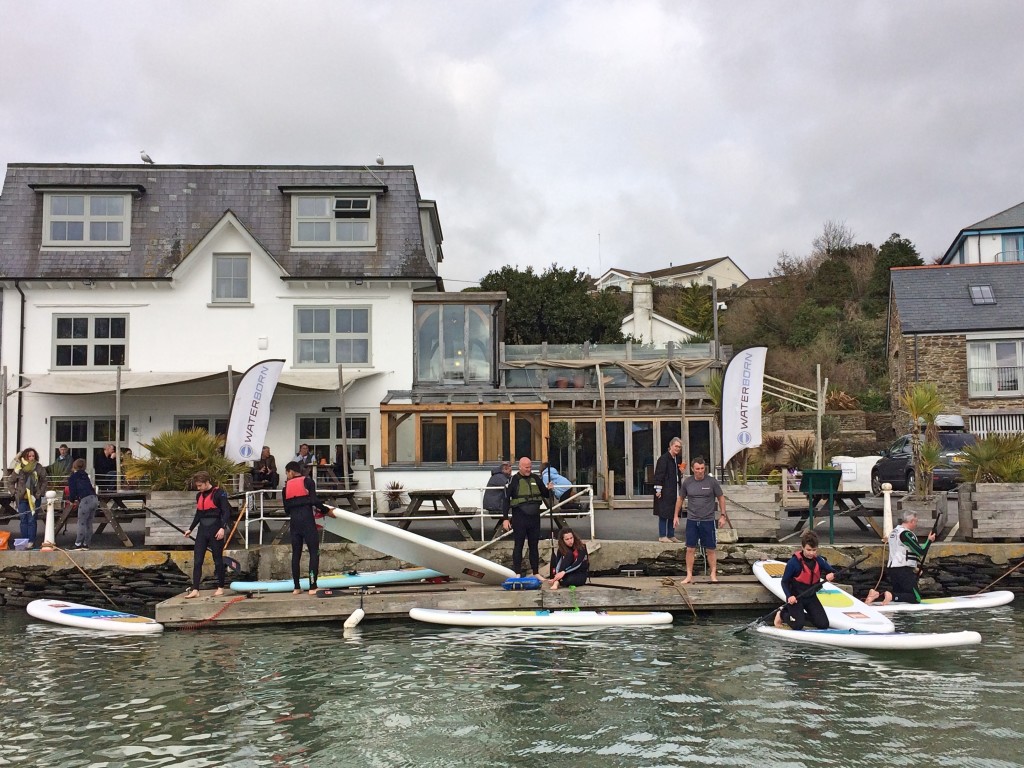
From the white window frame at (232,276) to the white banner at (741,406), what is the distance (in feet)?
43.4

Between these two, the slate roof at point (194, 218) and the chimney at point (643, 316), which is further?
the chimney at point (643, 316)

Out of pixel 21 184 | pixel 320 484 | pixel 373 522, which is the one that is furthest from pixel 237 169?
pixel 373 522

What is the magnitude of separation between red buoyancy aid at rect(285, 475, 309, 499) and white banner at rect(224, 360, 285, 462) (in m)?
4.00

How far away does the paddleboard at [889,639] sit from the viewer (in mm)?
10828

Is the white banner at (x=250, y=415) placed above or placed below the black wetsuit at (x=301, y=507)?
above

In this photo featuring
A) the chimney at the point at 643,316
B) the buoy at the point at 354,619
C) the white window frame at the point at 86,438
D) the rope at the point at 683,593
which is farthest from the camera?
the chimney at the point at 643,316

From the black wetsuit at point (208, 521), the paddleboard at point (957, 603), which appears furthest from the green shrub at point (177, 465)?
the paddleboard at point (957, 603)

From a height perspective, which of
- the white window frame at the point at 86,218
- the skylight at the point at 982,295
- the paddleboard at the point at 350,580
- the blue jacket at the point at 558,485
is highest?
the white window frame at the point at 86,218

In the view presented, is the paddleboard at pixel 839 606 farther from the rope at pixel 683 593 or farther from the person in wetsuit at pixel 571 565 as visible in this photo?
the person in wetsuit at pixel 571 565

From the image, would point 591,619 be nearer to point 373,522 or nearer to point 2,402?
point 373,522

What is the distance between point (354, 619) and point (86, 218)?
53.7 feet

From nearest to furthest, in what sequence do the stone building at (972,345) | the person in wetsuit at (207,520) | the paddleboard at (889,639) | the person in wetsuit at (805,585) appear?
the paddleboard at (889,639), the person in wetsuit at (805,585), the person in wetsuit at (207,520), the stone building at (972,345)

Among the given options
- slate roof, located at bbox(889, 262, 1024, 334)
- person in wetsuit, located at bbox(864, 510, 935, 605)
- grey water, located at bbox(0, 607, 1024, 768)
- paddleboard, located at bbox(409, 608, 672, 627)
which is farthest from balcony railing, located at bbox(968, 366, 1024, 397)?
paddleboard, located at bbox(409, 608, 672, 627)

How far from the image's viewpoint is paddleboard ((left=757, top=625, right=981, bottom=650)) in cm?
1083
